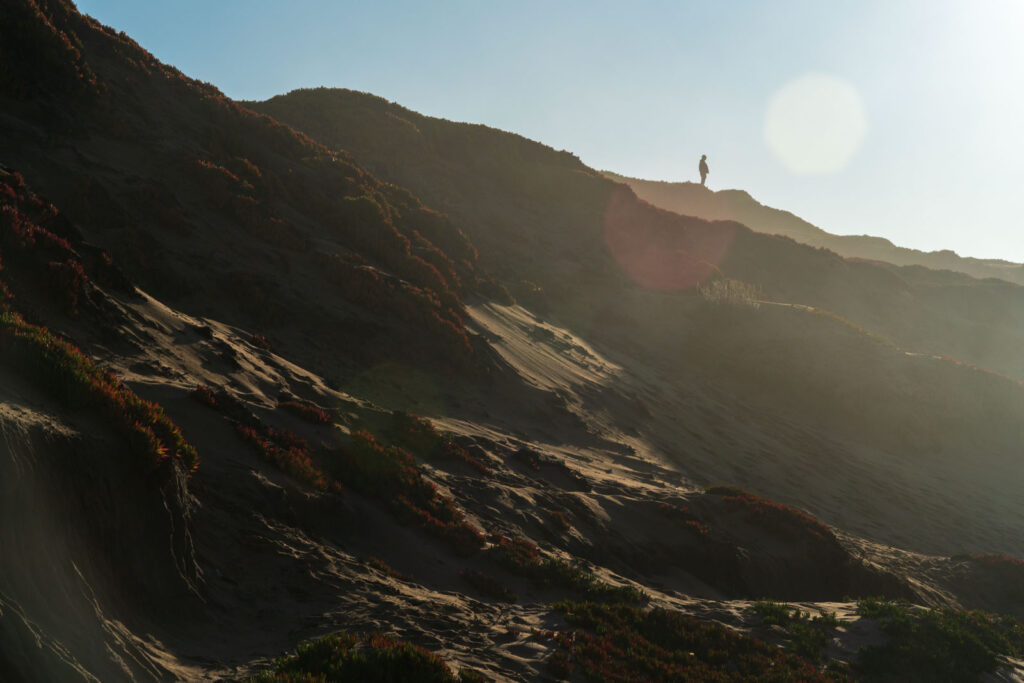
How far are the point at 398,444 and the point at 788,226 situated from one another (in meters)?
119

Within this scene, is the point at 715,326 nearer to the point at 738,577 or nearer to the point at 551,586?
the point at 738,577

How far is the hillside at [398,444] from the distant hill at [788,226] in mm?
69481

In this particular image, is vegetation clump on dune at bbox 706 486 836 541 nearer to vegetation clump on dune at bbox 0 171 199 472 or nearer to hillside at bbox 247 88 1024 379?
vegetation clump on dune at bbox 0 171 199 472

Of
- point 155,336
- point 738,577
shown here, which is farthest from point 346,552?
point 738,577

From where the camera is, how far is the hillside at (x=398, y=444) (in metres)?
6.81

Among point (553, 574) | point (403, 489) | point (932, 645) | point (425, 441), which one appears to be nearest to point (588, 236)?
point (425, 441)

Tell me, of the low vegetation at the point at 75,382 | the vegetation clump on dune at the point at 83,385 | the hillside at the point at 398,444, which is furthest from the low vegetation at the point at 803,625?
the low vegetation at the point at 75,382

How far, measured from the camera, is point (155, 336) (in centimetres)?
1288

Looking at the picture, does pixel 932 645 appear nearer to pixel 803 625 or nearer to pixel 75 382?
pixel 803 625

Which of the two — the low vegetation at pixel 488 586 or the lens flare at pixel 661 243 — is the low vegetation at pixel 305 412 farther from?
the lens flare at pixel 661 243

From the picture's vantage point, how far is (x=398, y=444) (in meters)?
14.7

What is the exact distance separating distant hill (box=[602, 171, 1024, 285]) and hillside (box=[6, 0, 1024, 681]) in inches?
2735

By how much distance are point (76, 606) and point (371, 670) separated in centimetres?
285

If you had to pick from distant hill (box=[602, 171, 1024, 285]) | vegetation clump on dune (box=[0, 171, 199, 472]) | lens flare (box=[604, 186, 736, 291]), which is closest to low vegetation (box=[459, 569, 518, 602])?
vegetation clump on dune (box=[0, 171, 199, 472])
